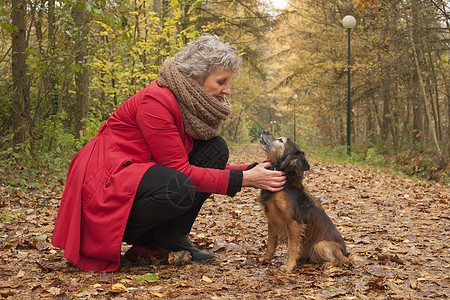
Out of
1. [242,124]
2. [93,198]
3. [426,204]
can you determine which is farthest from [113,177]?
[242,124]

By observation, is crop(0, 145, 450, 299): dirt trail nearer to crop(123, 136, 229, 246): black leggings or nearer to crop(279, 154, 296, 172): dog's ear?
A: crop(123, 136, 229, 246): black leggings

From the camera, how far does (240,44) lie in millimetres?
A: 23125

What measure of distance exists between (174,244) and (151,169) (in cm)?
83

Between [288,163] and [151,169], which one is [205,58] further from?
[288,163]

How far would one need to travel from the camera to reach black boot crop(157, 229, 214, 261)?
3.76m

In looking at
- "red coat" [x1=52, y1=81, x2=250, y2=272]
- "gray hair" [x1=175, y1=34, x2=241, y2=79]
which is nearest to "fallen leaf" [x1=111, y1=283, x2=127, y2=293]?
"red coat" [x1=52, y1=81, x2=250, y2=272]

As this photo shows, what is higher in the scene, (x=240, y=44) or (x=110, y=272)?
(x=240, y=44)

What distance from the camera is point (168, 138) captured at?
336cm

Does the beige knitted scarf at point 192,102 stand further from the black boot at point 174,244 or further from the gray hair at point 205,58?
the black boot at point 174,244

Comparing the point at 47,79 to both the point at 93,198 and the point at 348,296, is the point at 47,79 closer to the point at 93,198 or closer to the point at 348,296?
the point at 93,198

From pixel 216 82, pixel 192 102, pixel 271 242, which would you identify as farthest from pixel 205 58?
pixel 271 242

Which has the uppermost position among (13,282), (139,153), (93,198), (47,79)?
(47,79)

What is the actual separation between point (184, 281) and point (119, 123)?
55.8 inches

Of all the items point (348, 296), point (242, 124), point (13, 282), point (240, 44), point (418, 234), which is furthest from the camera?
point (242, 124)
